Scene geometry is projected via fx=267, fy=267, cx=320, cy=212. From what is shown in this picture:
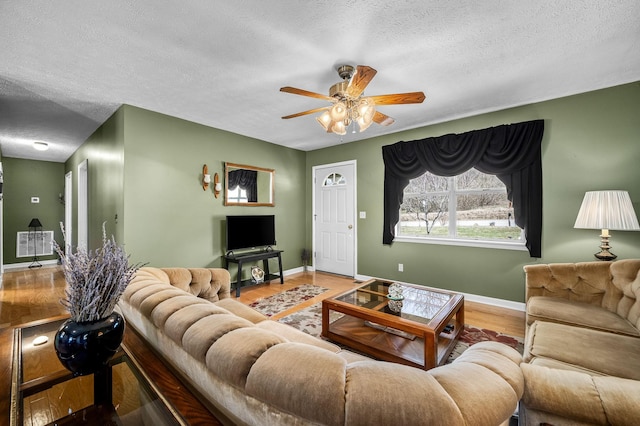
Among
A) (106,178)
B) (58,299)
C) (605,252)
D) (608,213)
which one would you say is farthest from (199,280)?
(605,252)

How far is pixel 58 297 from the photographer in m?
3.59

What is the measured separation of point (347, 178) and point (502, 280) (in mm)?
2742

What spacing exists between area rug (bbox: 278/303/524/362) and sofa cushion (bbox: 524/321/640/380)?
0.67 m

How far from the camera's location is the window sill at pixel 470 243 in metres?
3.24

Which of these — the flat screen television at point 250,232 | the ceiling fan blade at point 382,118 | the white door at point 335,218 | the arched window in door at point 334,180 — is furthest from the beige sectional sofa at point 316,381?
the arched window in door at point 334,180

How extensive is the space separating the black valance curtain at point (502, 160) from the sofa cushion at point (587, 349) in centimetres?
167

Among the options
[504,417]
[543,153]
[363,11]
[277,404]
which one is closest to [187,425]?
[277,404]

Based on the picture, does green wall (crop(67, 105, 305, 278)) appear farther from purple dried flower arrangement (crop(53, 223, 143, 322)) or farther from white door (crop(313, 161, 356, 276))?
purple dried flower arrangement (crop(53, 223, 143, 322))

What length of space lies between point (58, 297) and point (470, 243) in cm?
556

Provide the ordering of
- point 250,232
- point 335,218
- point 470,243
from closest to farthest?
point 470,243, point 250,232, point 335,218

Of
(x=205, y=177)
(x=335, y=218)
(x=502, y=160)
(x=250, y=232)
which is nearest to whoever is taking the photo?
(x=502, y=160)

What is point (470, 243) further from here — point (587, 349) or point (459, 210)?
point (587, 349)

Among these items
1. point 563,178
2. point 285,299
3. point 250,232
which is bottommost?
point 285,299

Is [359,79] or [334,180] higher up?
[359,79]
